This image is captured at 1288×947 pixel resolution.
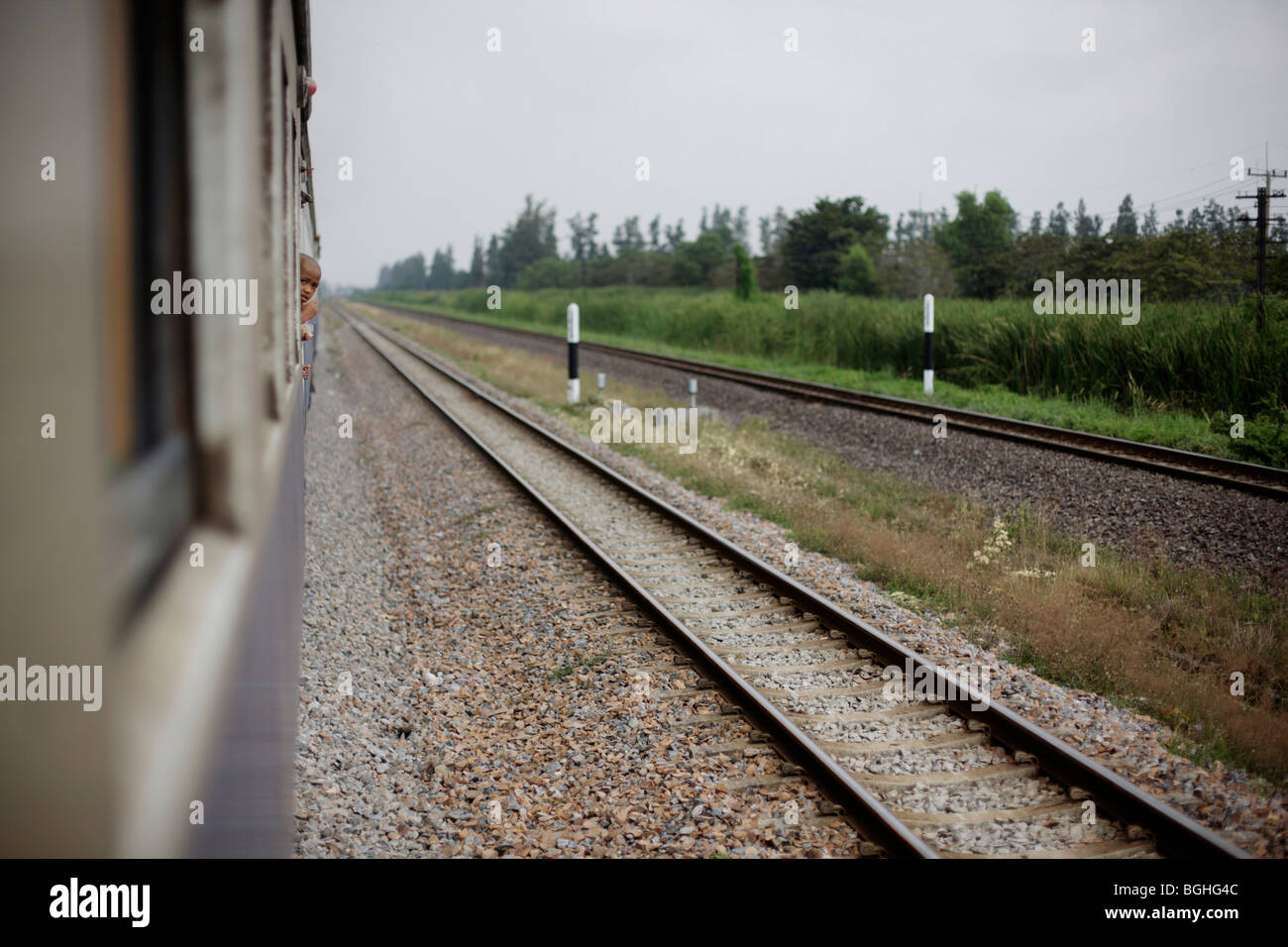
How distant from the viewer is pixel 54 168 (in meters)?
0.96

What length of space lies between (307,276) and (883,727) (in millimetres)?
5451

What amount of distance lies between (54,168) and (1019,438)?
39.2ft

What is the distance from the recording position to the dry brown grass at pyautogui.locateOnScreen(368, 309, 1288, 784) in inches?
199

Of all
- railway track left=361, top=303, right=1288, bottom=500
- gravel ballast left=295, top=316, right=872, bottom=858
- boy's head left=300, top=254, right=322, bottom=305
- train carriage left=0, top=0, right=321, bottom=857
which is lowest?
gravel ballast left=295, top=316, right=872, bottom=858

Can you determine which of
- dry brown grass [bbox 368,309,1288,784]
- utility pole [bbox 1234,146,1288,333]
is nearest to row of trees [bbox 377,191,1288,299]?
utility pole [bbox 1234,146,1288,333]

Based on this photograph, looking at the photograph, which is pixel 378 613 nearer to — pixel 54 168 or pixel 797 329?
pixel 54 168

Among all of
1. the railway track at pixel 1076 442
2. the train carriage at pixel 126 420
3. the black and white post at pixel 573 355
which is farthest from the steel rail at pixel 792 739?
the black and white post at pixel 573 355

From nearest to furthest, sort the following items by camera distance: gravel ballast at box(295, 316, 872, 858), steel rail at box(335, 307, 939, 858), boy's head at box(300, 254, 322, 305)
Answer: steel rail at box(335, 307, 939, 858)
gravel ballast at box(295, 316, 872, 858)
boy's head at box(300, 254, 322, 305)

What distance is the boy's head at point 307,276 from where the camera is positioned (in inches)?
279

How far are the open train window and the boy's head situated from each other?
5902 millimetres

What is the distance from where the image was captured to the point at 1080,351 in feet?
52.4

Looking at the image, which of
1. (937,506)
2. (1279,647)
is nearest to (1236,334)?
(937,506)

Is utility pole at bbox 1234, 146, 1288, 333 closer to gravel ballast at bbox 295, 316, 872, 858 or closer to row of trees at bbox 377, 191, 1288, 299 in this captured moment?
row of trees at bbox 377, 191, 1288, 299

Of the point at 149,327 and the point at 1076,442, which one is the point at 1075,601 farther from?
the point at 149,327
